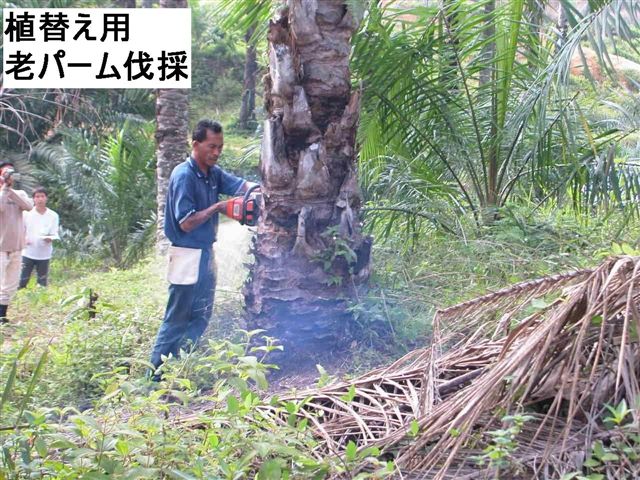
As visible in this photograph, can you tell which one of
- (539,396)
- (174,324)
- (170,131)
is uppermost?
(170,131)

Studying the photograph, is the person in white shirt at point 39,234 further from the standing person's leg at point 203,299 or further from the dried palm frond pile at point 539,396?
the dried palm frond pile at point 539,396

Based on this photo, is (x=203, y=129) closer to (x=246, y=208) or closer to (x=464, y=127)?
(x=246, y=208)

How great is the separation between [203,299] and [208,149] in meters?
1.02

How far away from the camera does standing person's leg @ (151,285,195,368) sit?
5.75m

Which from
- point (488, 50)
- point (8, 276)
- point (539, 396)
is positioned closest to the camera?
point (539, 396)

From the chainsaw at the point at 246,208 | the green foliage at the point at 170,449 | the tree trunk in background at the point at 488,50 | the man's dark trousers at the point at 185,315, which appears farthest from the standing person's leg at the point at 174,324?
the tree trunk in background at the point at 488,50

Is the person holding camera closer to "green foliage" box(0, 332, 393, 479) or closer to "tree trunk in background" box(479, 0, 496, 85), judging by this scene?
"tree trunk in background" box(479, 0, 496, 85)

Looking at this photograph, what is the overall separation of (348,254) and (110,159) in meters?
9.33

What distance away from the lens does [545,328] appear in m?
2.93

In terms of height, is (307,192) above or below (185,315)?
above

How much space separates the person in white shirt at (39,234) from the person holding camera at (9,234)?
3.85ft

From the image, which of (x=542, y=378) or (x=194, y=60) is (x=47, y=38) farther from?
(x=194, y=60)

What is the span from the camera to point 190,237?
5.82m

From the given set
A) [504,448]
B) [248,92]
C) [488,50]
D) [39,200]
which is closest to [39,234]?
[39,200]
